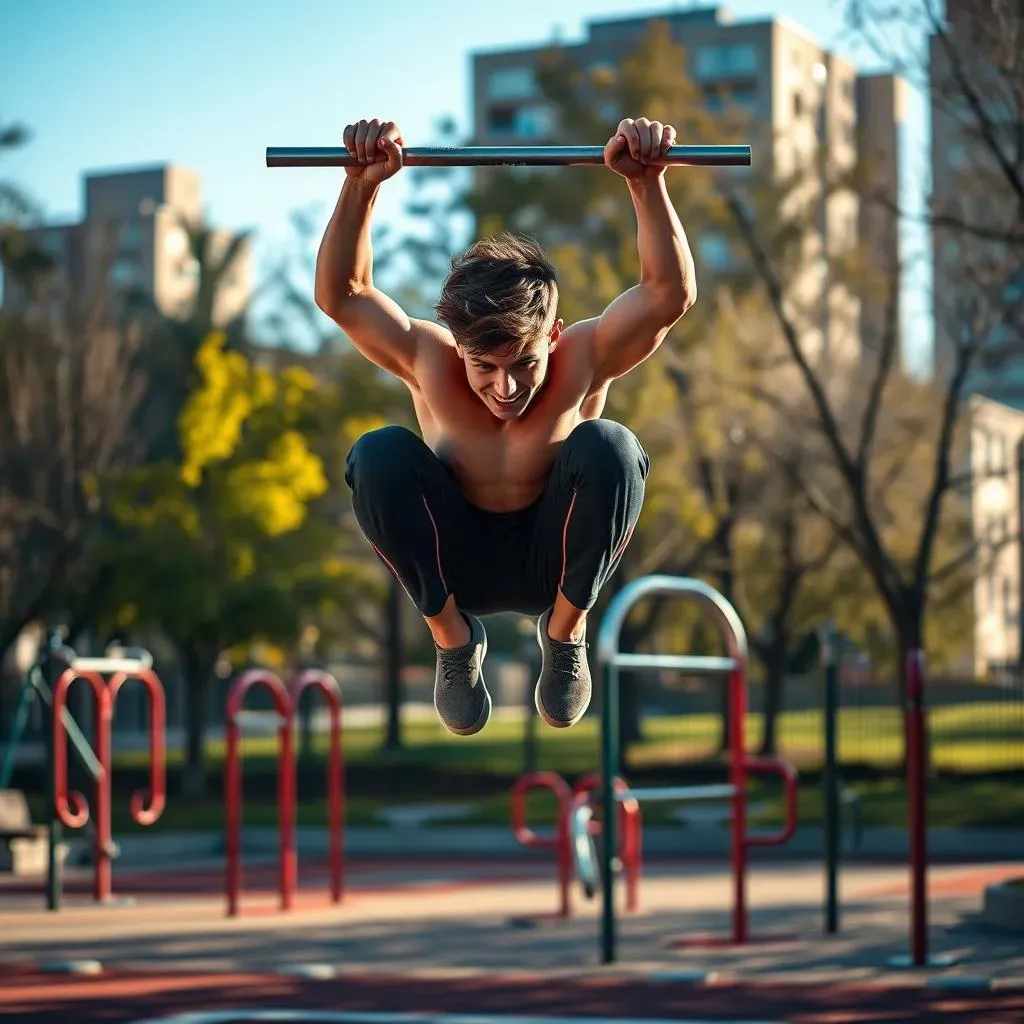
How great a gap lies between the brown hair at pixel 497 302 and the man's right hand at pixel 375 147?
1.00ft

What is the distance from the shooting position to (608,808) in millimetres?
11617

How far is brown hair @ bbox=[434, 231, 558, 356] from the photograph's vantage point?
172 inches

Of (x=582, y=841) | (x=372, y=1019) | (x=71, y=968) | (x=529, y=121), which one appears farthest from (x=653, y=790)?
(x=529, y=121)

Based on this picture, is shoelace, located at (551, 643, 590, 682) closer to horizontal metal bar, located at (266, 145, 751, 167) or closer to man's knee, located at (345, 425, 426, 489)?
man's knee, located at (345, 425, 426, 489)

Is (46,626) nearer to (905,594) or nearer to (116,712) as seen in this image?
(905,594)

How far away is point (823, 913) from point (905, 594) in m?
8.89

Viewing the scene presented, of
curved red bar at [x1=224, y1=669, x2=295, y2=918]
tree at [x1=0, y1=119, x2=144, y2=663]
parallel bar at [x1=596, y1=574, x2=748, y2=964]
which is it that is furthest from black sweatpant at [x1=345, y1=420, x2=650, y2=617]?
tree at [x1=0, y1=119, x2=144, y2=663]

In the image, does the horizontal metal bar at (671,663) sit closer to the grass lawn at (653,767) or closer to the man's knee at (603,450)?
the man's knee at (603,450)

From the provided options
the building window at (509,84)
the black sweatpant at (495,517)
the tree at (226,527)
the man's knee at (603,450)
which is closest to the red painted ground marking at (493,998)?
the black sweatpant at (495,517)

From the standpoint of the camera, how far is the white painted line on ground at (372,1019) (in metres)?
10.1

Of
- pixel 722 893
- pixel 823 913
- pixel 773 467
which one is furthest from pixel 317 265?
pixel 773 467

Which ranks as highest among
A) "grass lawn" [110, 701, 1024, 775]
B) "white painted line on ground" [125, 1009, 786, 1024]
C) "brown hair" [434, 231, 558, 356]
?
"brown hair" [434, 231, 558, 356]

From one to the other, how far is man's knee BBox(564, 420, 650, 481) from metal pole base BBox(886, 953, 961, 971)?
837cm

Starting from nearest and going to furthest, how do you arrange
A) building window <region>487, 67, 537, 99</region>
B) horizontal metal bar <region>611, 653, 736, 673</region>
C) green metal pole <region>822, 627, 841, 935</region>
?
1. horizontal metal bar <region>611, 653, 736, 673</region>
2. green metal pole <region>822, 627, 841, 935</region>
3. building window <region>487, 67, 537, 99</region>
